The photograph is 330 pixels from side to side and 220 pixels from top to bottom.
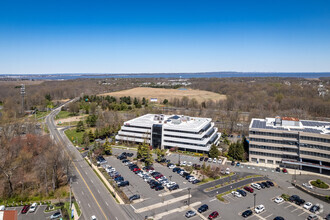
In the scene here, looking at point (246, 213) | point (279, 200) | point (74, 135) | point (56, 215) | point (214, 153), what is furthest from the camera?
point (74, 135)

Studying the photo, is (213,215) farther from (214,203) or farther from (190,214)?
(214,203)

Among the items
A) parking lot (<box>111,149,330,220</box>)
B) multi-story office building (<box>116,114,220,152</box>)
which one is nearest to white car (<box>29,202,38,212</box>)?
parking lot (<box>111,149,330,220</box>)

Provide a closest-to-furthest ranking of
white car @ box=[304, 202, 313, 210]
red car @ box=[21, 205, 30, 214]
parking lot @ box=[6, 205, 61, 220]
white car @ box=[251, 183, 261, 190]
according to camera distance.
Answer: parking lot @ box=[6, 205, 61, 220] < red car @ box=[21, 205, 30, 214] < white car @ box=[304, 202, 313, 210] < white car @ box=[251, 183, 261, 190]

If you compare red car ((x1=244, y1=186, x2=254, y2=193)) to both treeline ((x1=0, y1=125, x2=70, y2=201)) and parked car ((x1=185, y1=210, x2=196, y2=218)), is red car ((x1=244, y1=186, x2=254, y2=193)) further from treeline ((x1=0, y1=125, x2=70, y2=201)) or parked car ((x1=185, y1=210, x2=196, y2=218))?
treeline ((x1=0, y1=125, x2=70, y2=201))

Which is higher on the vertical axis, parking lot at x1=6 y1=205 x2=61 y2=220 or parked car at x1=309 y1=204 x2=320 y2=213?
parking lot at x1=6 y1=205 x2=61 y2=220

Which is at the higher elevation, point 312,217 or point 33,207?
point 33,207

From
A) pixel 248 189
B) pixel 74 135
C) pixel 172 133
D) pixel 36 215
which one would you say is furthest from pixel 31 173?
pixel 248 189

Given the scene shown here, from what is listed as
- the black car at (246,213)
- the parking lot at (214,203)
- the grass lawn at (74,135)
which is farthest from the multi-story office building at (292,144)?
the grass lawn at (74,135)
